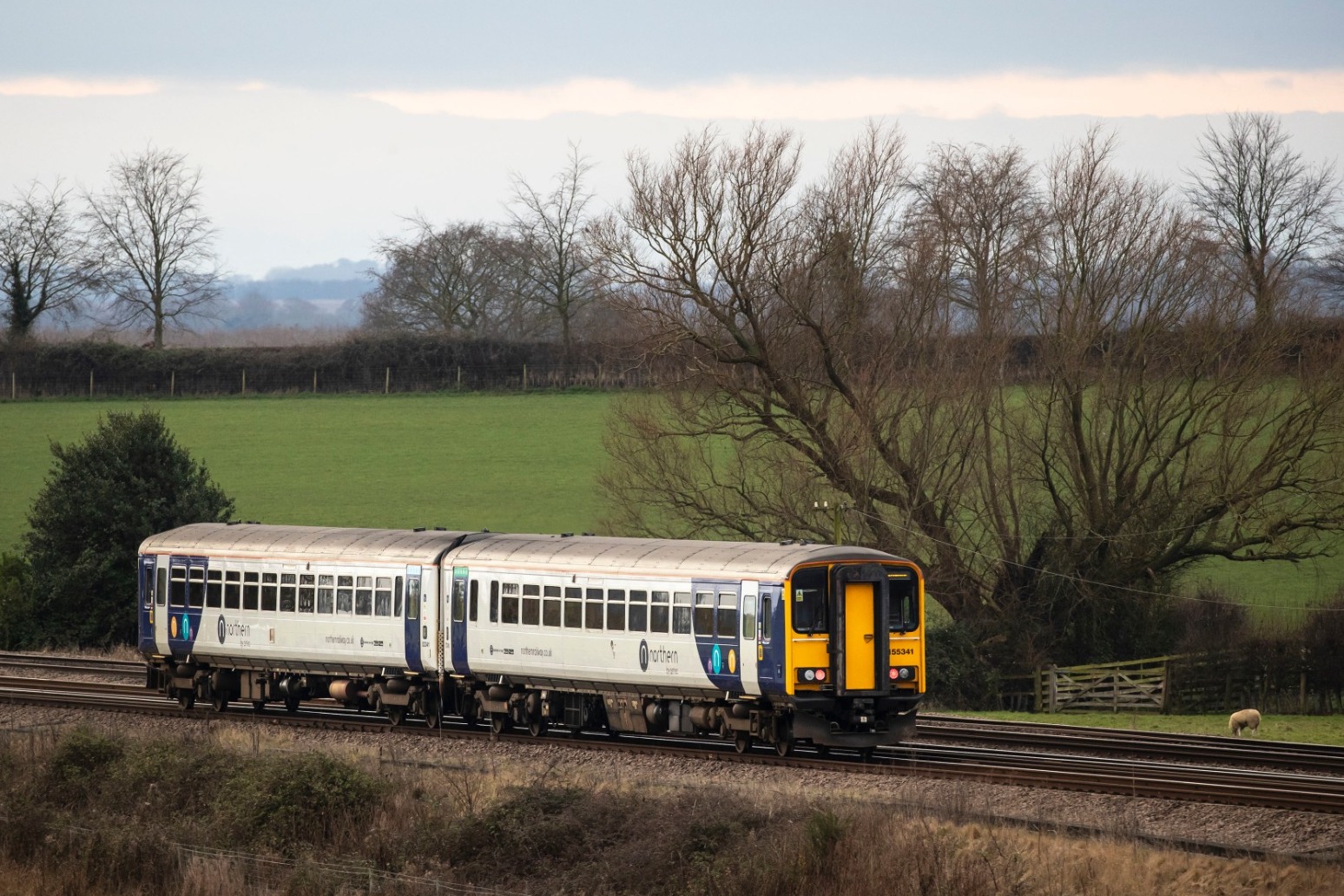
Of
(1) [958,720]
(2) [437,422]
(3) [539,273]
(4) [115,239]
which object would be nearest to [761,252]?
(1) [958,720]

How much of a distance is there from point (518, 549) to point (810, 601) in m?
5.03

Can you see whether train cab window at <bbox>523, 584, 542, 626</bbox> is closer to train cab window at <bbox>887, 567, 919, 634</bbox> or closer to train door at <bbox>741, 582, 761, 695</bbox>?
train door at <bbox>741, 582, 761, 695</bbox>

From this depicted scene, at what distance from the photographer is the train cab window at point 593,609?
22.6 m

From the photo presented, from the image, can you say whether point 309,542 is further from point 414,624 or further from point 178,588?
point 178,588

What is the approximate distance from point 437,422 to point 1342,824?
56.0 metres

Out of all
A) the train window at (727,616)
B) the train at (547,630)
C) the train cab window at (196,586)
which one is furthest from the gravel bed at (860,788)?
the train cab window at (196,586)

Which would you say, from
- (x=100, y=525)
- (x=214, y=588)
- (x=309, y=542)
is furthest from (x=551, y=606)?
(x=100, y=525)

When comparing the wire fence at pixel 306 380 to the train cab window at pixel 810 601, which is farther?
the wire fence at pixel 306 380

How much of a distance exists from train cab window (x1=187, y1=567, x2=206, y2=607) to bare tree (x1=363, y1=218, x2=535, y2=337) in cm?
4947

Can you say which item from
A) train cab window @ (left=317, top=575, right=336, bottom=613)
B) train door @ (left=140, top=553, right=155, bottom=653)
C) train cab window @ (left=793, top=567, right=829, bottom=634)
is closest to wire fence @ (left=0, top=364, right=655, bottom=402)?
train door @ (left=140, top=553, right=155, bottom=653)

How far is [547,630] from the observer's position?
2320 centimetres

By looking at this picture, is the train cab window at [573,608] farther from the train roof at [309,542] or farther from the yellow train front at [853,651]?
the yellow train front at [853,651]

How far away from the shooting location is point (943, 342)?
128 feet

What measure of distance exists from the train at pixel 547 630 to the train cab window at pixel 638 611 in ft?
0.08
